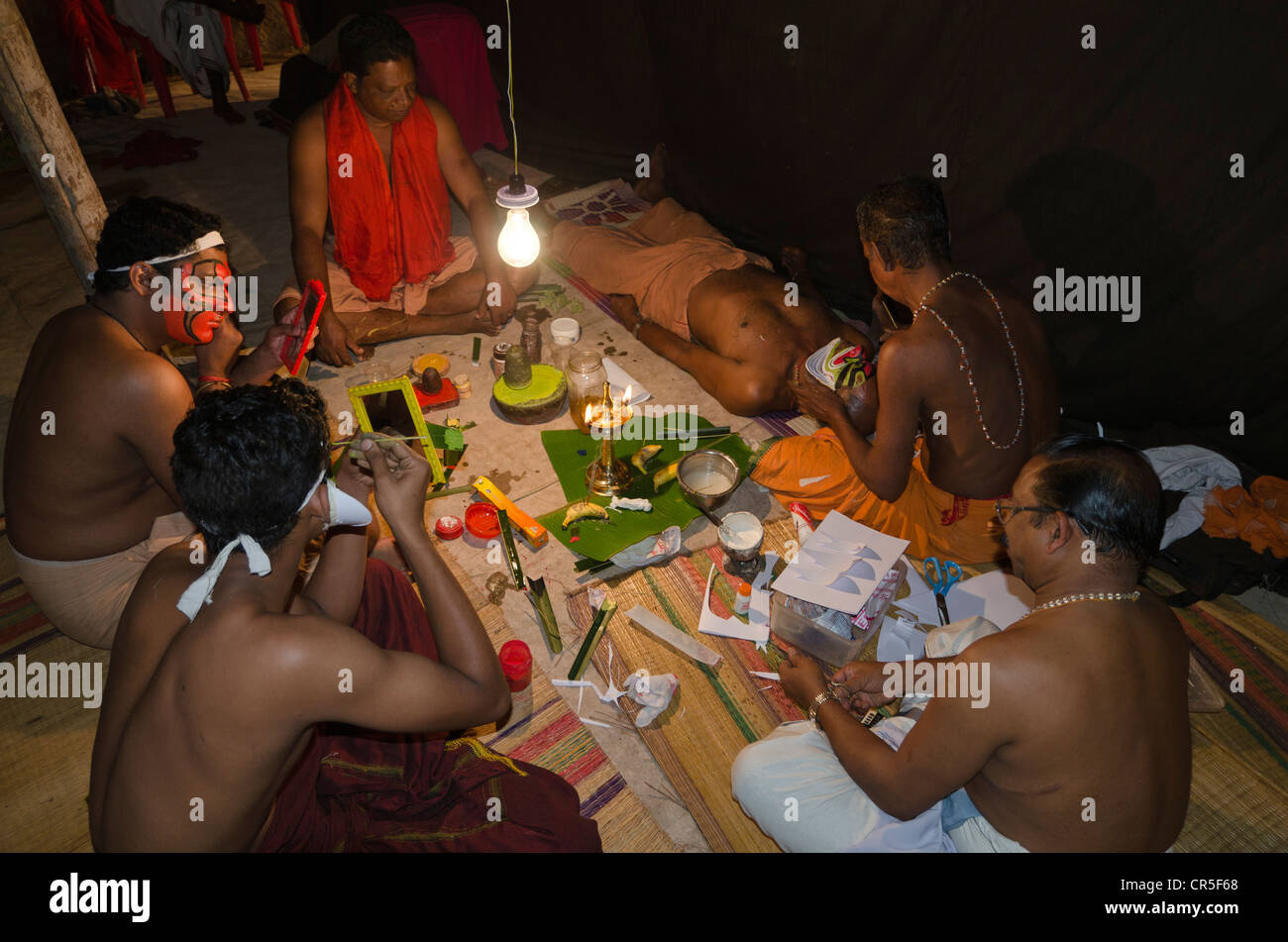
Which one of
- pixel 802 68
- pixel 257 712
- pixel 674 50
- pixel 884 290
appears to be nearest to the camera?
pixel 257 712

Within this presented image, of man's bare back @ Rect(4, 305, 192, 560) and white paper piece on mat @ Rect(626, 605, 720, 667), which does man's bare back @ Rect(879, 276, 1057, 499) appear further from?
Result: man's bare back @ Rect(4, 305, 192, 560)

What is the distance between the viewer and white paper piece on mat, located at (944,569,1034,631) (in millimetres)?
3484

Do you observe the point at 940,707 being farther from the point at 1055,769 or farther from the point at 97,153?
the point at 97,153

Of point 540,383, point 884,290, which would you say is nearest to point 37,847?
point 540,383

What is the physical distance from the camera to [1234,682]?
333cm

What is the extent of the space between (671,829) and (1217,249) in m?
3.74

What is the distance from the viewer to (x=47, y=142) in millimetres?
3990

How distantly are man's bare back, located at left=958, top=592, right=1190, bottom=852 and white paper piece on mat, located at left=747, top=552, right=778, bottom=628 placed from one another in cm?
139

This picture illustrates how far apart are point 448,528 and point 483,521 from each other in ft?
0.59

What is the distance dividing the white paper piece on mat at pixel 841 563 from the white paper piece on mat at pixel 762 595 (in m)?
0.23

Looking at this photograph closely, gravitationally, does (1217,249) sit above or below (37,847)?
above

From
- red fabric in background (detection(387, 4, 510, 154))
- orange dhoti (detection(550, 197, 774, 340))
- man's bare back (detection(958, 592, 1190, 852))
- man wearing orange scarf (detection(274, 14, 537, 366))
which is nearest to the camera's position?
man's bare back (detection(958, 592, 1190, 852))

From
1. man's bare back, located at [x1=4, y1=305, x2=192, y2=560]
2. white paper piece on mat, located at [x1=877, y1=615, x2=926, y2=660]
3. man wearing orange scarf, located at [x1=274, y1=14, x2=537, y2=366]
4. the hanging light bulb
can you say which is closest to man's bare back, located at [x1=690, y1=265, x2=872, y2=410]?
man wearing orange scarf, located at [x1=274, y1=14, x2=537, y2=366]

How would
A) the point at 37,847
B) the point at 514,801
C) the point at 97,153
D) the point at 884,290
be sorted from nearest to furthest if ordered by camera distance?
the point at 514,801
the point at 37,847
the point at 884,290
the point at 97,153
